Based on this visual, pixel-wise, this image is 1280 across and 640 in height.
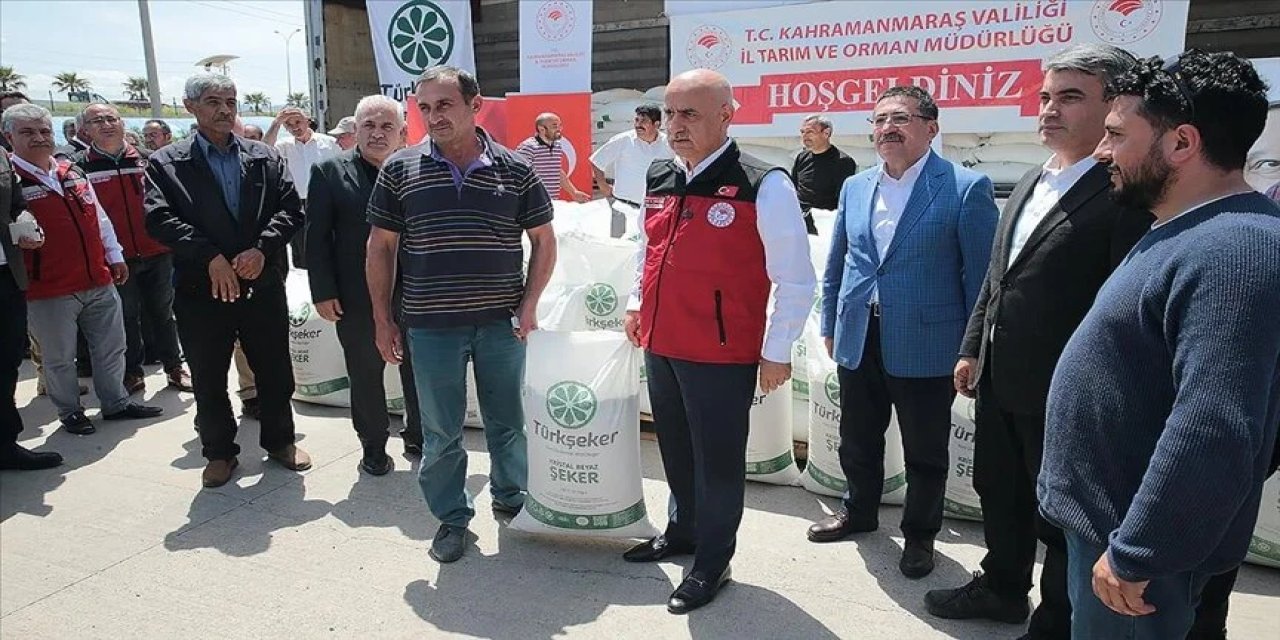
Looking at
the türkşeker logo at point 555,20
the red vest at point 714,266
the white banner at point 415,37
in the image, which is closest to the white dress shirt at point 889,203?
the red vest at point 714,266

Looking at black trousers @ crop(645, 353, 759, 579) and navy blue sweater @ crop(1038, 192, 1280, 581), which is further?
black trousers @ crop(645, 353, 759, 579)

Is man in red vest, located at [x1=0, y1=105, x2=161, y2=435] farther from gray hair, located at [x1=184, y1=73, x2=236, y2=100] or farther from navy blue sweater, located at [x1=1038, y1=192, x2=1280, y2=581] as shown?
navy blue sweater, located at [x1=1038, y1=192, x2=1280, y2=581]

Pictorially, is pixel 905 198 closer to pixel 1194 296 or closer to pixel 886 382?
pixel 886 382

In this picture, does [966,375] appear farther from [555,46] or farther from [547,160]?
[555,46]

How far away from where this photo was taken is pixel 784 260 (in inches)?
89.8

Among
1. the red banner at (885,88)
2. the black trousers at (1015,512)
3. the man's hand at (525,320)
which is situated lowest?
the black trousers at (1015,512)

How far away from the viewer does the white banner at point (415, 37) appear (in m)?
8.66

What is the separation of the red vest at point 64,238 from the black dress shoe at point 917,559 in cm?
436

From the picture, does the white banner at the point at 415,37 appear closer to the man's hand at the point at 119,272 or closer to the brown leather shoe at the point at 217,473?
the man's hand at the point at 119,272

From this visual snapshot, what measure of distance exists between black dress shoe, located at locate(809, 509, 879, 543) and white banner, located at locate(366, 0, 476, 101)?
23.4 feet

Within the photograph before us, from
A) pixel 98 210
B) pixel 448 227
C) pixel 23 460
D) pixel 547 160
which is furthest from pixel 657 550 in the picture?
pixel 547 160

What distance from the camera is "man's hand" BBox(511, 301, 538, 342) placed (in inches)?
114

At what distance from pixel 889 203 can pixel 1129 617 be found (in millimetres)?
1577

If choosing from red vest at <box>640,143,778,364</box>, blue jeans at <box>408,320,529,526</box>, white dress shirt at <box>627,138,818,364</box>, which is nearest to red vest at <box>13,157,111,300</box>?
blue jeans at <box>408,320,529,526</box>
